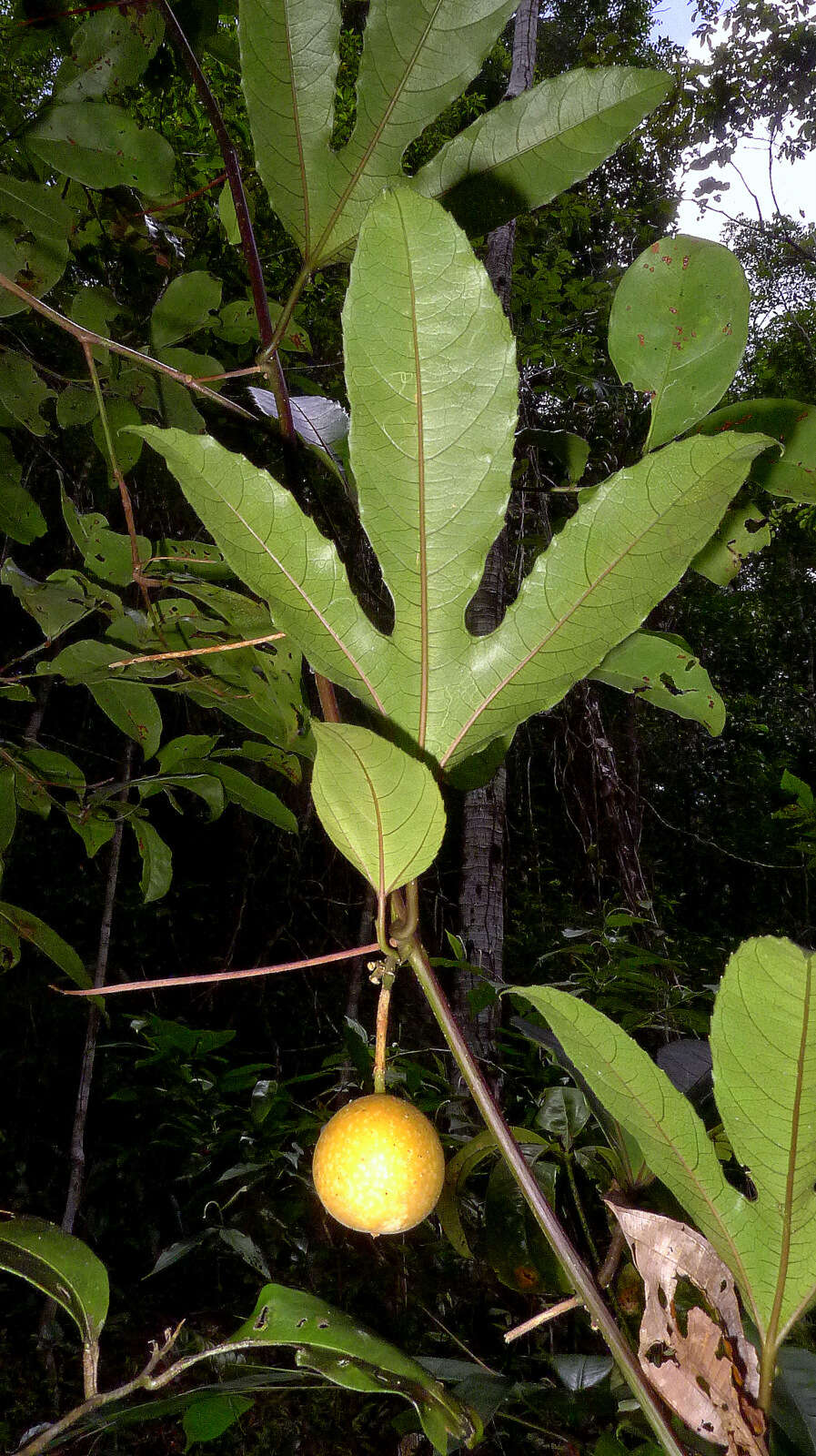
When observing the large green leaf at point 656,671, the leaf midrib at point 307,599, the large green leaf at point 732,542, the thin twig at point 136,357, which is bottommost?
the leaf midrib at point 307,599

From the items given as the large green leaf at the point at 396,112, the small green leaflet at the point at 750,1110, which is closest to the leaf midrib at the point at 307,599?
the small green leaflet at the point at 750,1110

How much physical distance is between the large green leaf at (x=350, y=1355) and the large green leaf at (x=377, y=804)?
0.56 ft

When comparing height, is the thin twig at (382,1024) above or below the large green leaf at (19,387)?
below

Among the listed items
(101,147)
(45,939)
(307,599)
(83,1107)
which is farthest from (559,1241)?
(83,1107)

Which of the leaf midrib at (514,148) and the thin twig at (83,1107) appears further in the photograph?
the thin twig at (83,1107)

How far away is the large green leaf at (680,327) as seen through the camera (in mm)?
403

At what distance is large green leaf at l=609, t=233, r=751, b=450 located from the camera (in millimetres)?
403

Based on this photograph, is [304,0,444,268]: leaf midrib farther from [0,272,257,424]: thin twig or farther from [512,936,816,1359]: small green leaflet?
[512,936,816,1359]: small green leaflet

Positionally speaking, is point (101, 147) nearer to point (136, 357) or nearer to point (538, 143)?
point (136, 357)

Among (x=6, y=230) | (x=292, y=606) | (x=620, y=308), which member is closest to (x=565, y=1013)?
(x=292, y=606)

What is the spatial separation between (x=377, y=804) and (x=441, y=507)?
97 mm

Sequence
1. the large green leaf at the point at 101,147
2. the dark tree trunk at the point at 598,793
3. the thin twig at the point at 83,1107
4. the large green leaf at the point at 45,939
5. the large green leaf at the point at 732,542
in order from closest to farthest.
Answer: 1. the large green leaf at the point at 732,542
2. the large green leaf at the point at 101,147
3. the large green leaf at the point at 45,939
4. the thin twig at the point at 83,1107
5. the dark tree trunk at the point at 598,793

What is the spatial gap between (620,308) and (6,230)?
2.00 ft

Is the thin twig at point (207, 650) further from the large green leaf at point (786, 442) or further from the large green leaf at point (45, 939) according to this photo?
the large green leaf at point (45, 939)
